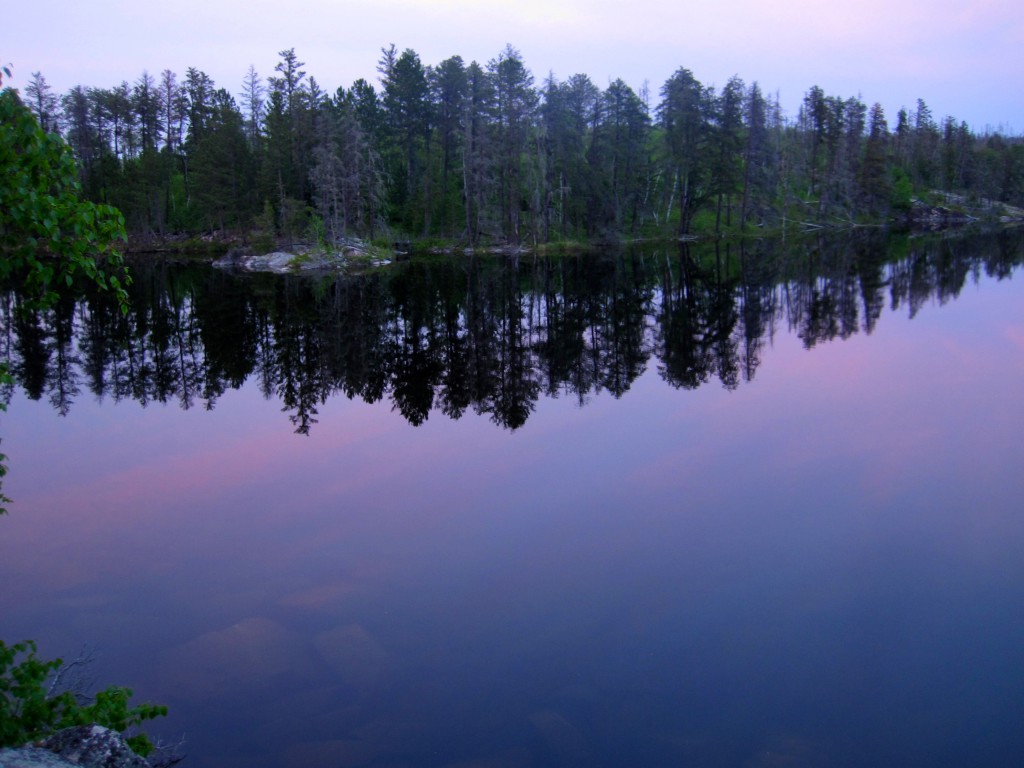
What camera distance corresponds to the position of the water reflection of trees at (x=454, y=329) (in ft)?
70.1

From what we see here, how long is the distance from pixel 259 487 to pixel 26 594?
4.29 meters

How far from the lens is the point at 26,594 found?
A: 408 inches

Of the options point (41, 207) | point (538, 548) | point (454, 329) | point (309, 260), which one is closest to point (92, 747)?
point (41, 207)

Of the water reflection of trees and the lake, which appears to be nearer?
the lake

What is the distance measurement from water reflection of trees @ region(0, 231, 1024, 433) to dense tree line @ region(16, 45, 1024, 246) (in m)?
16.6

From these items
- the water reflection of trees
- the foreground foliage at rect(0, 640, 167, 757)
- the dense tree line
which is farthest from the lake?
the dense tree line

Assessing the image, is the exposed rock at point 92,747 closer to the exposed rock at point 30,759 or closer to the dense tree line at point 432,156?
the exposed rock at point 30,759

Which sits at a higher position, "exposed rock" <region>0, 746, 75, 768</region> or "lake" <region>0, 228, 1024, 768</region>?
"exposed rock" <region>0, 746, 75, 768</region>

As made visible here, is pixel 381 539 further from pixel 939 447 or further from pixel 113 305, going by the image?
pixel 113 305

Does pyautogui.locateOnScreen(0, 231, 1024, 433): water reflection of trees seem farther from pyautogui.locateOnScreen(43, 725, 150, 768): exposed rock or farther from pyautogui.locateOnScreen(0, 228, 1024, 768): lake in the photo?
pyautogui.locateOnScreen(43, 725, 150, 768): exposed rock

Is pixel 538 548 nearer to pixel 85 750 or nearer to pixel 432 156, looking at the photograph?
pixel 85 750

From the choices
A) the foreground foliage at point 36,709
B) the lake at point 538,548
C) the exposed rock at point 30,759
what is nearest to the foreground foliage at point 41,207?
the foreground foliage at point 36,709

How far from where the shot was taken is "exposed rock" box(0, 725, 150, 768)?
5.28 meters

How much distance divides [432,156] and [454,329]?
47053mm
